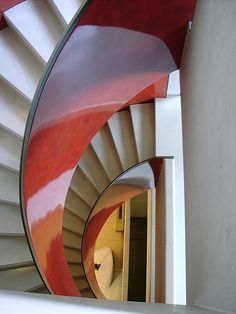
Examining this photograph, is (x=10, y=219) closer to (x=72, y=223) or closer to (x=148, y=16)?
(x=148, y=16)

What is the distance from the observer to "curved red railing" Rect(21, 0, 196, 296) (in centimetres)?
184

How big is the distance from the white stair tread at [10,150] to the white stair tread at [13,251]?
24.8 inches

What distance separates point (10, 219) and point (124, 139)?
2.05 meters

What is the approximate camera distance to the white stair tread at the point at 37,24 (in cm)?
238

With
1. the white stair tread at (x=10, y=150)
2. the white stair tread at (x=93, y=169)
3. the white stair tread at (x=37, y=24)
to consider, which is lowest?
the white stair tread at (x=10, y=150)

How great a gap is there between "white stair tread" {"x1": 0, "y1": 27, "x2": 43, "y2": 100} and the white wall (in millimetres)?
1438

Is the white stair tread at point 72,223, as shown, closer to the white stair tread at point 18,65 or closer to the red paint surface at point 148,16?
the white stair tread at point 18,65

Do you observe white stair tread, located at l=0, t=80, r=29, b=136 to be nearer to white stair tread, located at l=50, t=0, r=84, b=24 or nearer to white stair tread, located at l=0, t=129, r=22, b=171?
white stair tread, located at l=0, t=129, r=22, b=171

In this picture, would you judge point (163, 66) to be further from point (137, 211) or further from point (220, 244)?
point (137, 211)

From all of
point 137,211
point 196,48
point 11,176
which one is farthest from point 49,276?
point 137,211

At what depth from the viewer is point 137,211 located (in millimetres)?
7820

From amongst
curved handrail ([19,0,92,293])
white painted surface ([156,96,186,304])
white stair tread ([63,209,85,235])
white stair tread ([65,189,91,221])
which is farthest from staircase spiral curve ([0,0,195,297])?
white stair tread ([63,209,85,235])

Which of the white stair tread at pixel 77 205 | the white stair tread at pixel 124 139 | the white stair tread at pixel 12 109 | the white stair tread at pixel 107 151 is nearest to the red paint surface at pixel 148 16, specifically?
the white stair tread at pixel 12 109

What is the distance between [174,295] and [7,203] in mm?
1918
